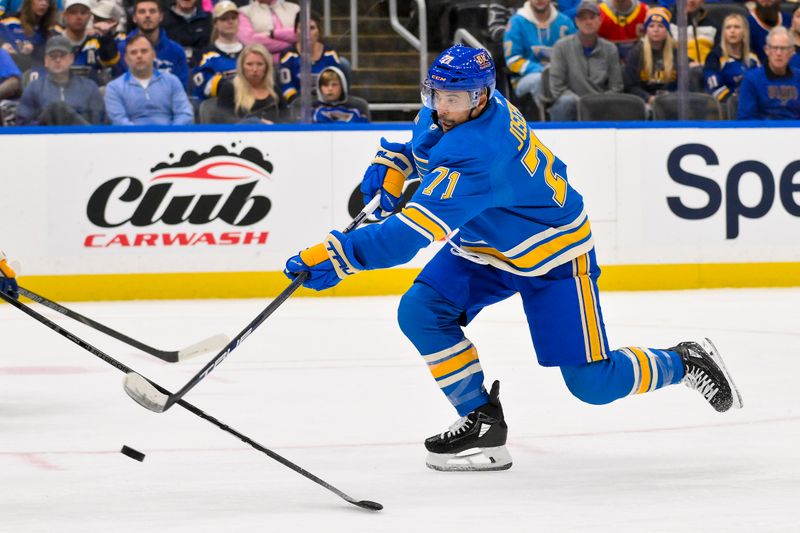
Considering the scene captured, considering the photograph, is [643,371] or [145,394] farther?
[643,371]

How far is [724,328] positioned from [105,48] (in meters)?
3.57

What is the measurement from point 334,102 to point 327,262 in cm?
471

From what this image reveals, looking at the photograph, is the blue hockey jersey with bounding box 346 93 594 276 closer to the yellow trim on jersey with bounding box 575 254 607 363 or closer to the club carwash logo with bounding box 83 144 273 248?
the yellow trim on jersey with bounding box 575 254 607 363

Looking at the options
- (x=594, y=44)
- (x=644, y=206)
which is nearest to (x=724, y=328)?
(x=644, y=206)

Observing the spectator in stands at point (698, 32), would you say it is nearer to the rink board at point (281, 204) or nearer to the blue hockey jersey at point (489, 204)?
the rink board at point (281, 204)

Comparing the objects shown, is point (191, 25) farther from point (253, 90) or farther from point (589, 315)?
point (589, 315)

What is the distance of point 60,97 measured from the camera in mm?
7461

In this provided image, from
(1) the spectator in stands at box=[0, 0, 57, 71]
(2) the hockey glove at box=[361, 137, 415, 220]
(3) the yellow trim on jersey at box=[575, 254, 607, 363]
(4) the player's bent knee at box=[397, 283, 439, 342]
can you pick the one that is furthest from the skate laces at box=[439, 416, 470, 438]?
(1) the spectator in stands at box=[0, 0, 57, 71]

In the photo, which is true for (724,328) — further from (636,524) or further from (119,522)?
(119,522)

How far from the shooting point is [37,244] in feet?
24.3

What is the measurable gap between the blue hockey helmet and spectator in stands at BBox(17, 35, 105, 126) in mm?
4503

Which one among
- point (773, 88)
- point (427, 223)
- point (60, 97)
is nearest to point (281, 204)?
point (60, 97)

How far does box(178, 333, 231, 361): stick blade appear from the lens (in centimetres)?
344

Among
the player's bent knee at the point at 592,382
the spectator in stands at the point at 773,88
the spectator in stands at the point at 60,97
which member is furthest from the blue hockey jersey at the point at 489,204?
the spectator in stands at the point at 773,88
